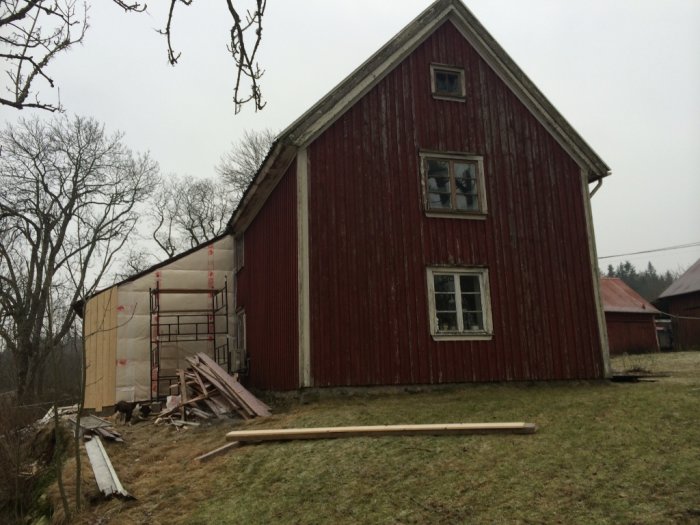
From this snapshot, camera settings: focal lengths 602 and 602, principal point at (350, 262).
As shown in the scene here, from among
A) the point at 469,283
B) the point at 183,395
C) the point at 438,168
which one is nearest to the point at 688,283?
the point at 469,283

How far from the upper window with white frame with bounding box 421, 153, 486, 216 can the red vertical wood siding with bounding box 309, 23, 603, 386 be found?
0.71ft

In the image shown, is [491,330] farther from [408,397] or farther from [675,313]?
[675,313]

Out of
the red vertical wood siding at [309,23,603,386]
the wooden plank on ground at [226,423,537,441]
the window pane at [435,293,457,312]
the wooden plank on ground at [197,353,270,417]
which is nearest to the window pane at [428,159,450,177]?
the red vertical wood siding at [309,23,603,386]

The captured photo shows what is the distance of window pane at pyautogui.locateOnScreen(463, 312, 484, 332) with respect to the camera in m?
13.0

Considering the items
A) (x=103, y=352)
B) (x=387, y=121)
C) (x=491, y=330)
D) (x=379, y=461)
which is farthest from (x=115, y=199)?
(x=379, y=461)

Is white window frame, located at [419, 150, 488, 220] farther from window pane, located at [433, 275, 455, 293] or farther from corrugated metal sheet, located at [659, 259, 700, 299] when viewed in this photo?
corrugated metal sheet, located at [659, 259, 700, 299]

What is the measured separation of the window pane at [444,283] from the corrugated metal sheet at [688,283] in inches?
983

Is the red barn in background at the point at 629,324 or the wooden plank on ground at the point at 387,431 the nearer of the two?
the wooden plank on ground at the point at 387,431

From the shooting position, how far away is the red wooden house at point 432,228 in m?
12.3

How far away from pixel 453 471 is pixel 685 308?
104 feet

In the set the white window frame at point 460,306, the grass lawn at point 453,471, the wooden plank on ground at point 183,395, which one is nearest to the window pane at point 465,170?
the white window frame at point 460,306

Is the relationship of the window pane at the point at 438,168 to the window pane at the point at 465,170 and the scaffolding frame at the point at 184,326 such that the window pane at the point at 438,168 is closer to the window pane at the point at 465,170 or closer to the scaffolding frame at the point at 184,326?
the window pane at the point at 465,170

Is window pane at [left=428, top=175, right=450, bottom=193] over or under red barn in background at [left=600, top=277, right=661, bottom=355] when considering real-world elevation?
over

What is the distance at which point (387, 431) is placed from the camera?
856cm
